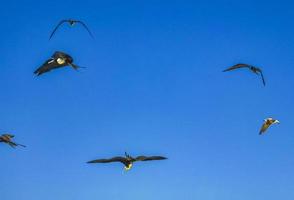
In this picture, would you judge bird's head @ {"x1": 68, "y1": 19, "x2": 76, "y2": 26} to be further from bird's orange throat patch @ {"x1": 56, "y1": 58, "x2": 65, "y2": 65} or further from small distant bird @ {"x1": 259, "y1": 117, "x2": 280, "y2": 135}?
small distant bird @ {"x1": 259, "y1": 117, "x2": 280, "y2": 135}

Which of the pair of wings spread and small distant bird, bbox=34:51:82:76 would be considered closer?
small distant bird, bbox=34:51:82:76

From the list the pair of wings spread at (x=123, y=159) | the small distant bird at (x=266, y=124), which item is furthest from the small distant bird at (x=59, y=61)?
the small distant bird at (x=266, y=124)

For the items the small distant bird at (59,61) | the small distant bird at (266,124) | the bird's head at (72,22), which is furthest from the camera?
the small distant bird at (266,124)

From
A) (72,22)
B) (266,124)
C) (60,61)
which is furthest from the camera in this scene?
(266,124)

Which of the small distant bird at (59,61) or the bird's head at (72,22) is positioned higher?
the bird's head at (72,22)

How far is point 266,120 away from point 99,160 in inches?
529

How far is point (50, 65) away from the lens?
1377 inches

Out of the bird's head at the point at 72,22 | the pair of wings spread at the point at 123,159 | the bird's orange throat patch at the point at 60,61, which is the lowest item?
the pair of wings spread at the point at 123,159

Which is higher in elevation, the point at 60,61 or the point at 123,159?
the point at 60,61

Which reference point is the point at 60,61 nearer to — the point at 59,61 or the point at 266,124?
the point at 59,61

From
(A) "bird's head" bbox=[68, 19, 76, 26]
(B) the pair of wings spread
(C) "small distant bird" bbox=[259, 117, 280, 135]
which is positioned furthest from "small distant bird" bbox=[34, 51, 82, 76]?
(C) "small distant bird" bbox=[259, 117, 280, 135]

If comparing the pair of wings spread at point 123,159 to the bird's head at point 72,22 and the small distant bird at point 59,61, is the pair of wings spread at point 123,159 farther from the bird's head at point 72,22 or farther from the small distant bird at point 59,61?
the bird's head at point 72,22

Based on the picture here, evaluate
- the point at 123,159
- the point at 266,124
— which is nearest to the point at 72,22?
the point at 123,159

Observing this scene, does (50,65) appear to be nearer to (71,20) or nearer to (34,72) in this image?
(34,72)
